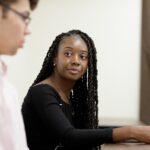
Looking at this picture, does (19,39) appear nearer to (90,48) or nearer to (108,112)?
(90,48)

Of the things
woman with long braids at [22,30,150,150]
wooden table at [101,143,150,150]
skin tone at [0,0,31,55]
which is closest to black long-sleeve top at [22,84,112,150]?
woman with long braids at [22,30,150,150]

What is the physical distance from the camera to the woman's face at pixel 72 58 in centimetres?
175

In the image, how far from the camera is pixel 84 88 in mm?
1909

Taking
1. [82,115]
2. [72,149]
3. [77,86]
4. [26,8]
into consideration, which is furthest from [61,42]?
[26,8]

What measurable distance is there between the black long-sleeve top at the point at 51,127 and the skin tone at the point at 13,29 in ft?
2.06

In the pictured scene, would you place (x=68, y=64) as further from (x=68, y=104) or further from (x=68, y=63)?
(x=68, y=104)

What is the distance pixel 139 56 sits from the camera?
3.17 metres

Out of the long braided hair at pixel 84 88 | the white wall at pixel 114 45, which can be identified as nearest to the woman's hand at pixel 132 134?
the long braided hair at pixel 84 88

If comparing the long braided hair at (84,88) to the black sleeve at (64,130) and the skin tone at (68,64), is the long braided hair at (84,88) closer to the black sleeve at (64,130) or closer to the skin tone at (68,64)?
the skin tone at (68,64)

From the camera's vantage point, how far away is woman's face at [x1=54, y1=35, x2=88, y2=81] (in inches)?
68.8

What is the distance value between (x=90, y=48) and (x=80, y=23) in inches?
58.3

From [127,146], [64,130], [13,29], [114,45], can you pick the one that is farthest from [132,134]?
[114,45]

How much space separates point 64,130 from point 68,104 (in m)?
0.29

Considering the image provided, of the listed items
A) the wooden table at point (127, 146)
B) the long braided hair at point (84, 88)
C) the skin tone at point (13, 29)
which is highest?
the skin tone at point (13, 29)
